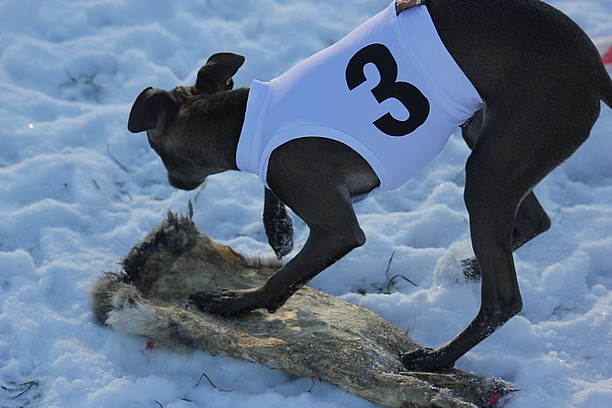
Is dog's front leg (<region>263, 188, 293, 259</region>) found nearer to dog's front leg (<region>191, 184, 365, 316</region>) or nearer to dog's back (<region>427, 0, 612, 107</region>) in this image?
dog's front leg (<region>191, 184, 365, 316</region>)

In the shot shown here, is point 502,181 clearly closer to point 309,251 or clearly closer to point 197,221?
Result: point 309,251

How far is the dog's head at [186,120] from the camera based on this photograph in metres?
4.23

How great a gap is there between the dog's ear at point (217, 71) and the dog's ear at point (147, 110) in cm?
27

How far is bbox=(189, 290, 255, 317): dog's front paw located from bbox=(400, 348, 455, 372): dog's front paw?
0.85 metres

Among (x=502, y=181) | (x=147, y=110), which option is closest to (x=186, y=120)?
(x=147, y=110)

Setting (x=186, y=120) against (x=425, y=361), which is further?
(x=186, y=120)

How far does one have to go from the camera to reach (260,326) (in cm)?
409

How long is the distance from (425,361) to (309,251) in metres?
0.79

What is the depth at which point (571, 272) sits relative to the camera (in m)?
4.69

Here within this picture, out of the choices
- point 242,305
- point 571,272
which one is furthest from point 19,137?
point 571,272

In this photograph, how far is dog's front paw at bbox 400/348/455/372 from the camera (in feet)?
12.7

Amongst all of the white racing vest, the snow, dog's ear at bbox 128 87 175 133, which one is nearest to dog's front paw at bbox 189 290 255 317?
the snow

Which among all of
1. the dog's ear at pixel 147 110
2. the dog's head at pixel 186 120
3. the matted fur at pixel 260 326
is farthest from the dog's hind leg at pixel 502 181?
the dog's ear at pixel 147 110

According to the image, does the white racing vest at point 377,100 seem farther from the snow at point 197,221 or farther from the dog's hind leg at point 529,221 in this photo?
the snow at point 197,221
